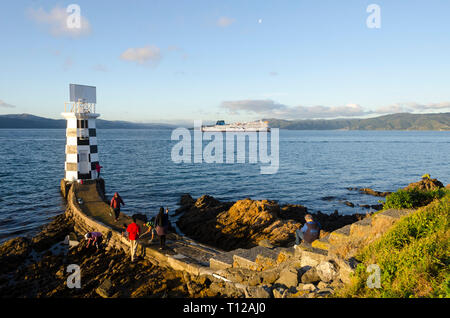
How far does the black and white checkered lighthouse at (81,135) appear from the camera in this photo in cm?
2139

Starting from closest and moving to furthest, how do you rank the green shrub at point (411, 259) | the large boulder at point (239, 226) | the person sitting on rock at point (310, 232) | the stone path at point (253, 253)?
1. the green shrub at point (411, 259)
2. the stone path at point (253, 253)
3. the person sitting on rock at point (310, 232)
4. the large boulder at point (239, 226)

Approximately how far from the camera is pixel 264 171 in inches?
1658

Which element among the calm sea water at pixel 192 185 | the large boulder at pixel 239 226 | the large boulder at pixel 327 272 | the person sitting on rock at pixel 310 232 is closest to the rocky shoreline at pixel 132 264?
the large boulder at pixel 239 226

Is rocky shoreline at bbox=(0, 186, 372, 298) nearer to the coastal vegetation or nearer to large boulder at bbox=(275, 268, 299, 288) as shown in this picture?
large boulder at bbox=(275, 268, 299, 288)

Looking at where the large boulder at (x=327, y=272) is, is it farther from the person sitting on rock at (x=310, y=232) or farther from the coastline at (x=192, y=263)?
the person sitting on rock at (x=310, y=232)

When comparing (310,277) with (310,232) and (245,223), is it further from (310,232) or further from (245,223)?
(245,223)

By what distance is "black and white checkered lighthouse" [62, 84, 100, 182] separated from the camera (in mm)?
21391

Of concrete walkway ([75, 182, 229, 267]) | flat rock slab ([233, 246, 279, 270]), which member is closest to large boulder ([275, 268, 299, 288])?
flat rock slab ([233, 246, 279, 270])

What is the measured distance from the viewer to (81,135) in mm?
21500

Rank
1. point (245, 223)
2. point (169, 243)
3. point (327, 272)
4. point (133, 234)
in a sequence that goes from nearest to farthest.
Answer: point (327, 272)
point (133, 234)
point (169, 243)
point (245, 223)

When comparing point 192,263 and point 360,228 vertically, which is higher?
point 360,228

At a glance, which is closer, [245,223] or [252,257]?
[252,257]

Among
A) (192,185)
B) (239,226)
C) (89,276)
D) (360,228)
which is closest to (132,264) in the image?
(89,276)
